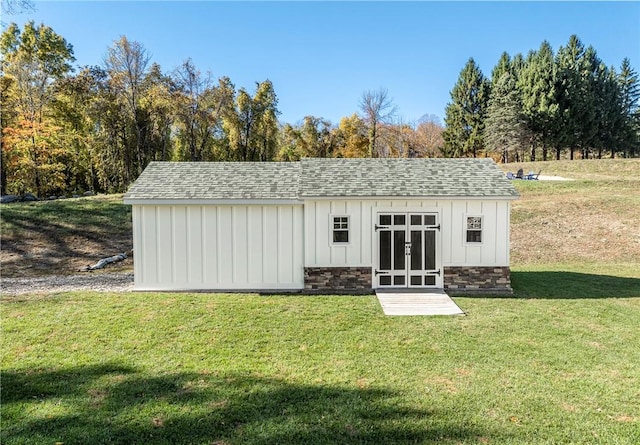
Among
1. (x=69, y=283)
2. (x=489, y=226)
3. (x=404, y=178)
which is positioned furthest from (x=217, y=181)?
(x=489, y=226)

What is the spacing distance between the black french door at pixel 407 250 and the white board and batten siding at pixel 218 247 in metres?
2.13

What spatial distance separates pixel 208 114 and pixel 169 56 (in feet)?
16.6

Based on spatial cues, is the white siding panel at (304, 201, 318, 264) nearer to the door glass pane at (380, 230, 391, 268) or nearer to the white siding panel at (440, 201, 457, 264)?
the door glass pane at (380, 230, 391, 268)

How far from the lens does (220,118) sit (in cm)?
3456

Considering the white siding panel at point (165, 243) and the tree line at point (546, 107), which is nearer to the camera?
the white siding panel at point (165, 243)

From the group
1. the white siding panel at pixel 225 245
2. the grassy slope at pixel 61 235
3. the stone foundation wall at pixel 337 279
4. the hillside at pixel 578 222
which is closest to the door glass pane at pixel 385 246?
the stone foundation wall at pixel 337 279

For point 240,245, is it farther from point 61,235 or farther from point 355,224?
point 61,235

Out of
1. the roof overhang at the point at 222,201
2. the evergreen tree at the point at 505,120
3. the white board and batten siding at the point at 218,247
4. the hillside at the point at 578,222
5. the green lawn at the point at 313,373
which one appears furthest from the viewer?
the evergreen tree at the point at 505,120

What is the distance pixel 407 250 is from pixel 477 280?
1.95m

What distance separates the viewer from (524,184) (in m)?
25.8

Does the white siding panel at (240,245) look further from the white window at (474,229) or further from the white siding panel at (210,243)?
the white window at (474,229)

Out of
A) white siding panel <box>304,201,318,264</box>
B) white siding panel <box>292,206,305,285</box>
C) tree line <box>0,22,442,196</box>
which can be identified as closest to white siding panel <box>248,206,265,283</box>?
white siding panel <box>292,206,305,285</box>

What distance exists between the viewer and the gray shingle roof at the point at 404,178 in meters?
9.99

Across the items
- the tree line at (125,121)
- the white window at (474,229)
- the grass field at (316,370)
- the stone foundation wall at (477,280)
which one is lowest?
the grass field at (316,370)
